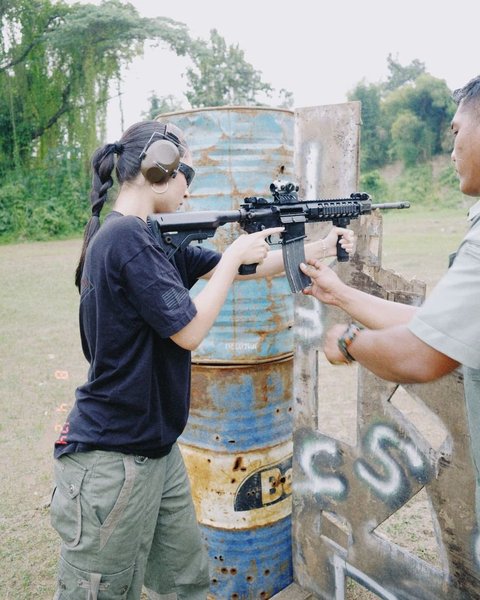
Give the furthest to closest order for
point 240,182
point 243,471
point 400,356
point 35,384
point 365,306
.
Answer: point 35,384, point 243,471, point 240,182, point 365,306, point 400,356

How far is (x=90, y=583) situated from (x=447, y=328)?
1.26m

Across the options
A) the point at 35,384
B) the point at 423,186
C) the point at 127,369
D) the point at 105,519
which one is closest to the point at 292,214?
the point at 127,369

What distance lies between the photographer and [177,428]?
5.87 ft

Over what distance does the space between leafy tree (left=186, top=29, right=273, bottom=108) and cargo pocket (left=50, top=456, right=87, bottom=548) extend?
87.2 ft

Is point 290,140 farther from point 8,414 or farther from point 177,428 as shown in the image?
point 8,414

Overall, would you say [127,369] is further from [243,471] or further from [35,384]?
[35,384]

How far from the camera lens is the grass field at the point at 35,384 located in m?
3.01

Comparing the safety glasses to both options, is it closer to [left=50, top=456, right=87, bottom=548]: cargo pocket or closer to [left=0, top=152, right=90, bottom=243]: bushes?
[left=50, top=456, right=87, bottom=548]: cargo pocket

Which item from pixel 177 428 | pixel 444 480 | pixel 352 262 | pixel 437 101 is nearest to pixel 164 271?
pixel 177 428

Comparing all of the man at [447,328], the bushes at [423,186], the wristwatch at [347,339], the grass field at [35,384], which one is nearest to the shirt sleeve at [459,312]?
the man at [447,328]

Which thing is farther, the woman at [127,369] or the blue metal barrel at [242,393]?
the blue metal barrel at [242,393]

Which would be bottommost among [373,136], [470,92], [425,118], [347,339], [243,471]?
[243,471]

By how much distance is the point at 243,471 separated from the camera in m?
2.51

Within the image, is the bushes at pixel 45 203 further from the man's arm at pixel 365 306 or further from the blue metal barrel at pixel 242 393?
the man's arm at pixel 365 306
